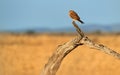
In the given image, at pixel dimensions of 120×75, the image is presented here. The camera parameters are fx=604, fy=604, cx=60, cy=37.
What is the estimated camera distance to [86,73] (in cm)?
2505

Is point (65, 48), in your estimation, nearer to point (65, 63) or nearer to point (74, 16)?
point (74, 16)

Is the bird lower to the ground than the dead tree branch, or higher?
higher

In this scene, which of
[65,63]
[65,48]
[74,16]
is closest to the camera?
[65,48]

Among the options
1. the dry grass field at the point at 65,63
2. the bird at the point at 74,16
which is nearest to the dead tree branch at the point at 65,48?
the bird at the point at 74,16

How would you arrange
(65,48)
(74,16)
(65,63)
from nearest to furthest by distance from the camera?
(65,48)
(74,16)
(65,63)

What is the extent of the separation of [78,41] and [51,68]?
78 centimetres

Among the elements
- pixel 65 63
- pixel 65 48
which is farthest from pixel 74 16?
pixel 65 63

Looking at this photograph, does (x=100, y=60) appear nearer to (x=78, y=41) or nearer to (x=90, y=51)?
(x=90, y=51)

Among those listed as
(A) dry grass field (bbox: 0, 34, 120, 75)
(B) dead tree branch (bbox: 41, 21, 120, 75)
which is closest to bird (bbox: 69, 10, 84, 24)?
(B) dead tree branch (bbox: 41, 21, 120, 75)

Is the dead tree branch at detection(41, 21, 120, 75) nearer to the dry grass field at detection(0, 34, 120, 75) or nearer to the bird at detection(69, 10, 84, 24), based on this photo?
the bird at detection(69, 10, 84, 24)

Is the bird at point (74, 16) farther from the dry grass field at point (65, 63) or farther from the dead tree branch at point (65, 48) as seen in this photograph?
the dry grass field at point (65, 63)

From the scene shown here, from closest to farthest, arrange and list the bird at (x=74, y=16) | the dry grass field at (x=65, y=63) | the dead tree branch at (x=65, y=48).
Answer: the dead tree branch at (x=65, y=48), the bird at (x=74, y=16), the dry grass field at (x=65, y=63)

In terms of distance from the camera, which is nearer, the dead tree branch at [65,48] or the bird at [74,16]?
the dead tree branch at [65,48]

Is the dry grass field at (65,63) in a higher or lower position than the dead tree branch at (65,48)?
lower
